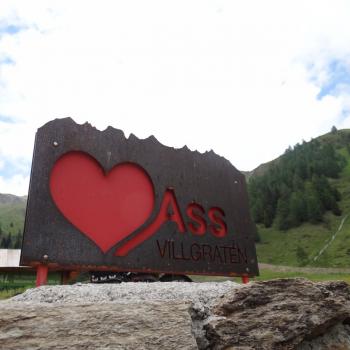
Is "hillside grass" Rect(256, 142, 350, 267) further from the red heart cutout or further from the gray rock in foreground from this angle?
the gray rock in foreground

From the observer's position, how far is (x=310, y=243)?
85.8 metres

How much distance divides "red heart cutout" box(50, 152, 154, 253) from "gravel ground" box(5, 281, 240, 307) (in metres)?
2.31

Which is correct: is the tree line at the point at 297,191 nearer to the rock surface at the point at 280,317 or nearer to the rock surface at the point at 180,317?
the rock surface at the point at 280,317

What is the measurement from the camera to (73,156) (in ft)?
21.8

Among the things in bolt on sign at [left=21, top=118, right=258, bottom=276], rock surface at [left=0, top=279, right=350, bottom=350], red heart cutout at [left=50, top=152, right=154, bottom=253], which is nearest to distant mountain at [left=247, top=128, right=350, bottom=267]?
bolt on sign at [left=21, top=118, right=258, bottom=276]

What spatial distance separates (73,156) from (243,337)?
420 centimetres

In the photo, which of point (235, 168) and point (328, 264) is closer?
point (235, 168)

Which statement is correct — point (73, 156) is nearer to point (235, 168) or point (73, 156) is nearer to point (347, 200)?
point (235, 168)

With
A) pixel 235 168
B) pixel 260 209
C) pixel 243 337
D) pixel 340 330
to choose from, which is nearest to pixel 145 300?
pixel 243 337

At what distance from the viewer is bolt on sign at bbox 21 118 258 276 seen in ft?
20.2

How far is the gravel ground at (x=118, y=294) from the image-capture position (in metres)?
3.77

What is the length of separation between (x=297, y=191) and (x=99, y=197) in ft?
338

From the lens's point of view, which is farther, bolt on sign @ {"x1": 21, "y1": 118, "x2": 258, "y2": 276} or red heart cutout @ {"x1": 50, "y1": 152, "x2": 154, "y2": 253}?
red heart cutout @ {"x1": 50, "y1": 152, "x2": 154, "y2": 253}

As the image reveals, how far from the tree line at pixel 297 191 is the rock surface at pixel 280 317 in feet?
314
